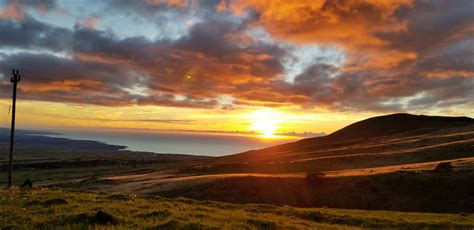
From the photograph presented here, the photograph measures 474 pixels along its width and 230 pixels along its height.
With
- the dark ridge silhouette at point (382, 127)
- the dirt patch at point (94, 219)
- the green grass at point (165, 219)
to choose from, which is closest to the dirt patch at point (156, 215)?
the green grass at point (165, 219)

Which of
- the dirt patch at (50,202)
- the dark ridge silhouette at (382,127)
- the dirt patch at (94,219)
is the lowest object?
the dirt patch at (50,202)

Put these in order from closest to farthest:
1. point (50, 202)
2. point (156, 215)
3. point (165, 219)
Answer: point (165, 219), point (156, 215), point (50, 202)

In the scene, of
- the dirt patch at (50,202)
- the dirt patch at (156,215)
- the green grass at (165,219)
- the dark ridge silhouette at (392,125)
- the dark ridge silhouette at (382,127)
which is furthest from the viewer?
the dark ridge silhouette at (392,125)

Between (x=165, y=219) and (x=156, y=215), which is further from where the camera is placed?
(x=156, y=215)

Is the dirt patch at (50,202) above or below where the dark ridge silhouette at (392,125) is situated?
below

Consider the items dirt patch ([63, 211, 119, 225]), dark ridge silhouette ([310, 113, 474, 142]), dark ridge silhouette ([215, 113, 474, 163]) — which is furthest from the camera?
dark ridge silhouette ([310, 113, 474, 142])

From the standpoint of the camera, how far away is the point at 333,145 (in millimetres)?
129750

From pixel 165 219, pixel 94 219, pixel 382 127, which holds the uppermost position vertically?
pixel 382 127

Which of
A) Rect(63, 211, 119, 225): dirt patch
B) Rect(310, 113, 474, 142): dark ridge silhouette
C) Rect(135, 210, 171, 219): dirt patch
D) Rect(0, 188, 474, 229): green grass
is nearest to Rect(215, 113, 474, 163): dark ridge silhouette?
Rect(310, 113, 474, 142): dark ridge silhouette

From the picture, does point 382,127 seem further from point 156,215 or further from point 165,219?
point 165,219

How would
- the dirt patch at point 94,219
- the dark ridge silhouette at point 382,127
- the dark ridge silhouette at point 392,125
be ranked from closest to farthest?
the dirt patch at point 94,219 < the dark ridge silhouette at point 382,127 < the dark ridge silhouette at point 392,125

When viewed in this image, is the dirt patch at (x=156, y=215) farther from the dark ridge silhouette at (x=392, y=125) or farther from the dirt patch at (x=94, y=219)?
the dark ridge silhouette at (x=392, y=125)

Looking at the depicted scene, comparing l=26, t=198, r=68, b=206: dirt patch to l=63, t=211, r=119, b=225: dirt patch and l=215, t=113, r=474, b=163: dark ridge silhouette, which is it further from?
l=215, t=113, r=474, b=163: dark ridge silhouette

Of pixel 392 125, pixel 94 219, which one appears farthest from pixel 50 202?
pixel 392 125
